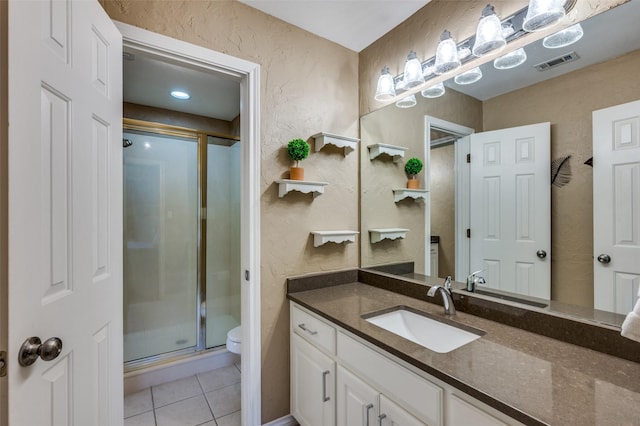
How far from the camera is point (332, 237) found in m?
1.81

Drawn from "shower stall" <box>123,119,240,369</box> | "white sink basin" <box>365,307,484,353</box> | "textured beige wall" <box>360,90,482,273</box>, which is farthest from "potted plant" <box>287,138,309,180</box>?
"shower stall" <box>123,119,240,369</box>

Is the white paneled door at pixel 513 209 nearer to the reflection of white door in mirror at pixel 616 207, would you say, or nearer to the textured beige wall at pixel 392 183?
the reflection of white door in mirror at pixel 616 207

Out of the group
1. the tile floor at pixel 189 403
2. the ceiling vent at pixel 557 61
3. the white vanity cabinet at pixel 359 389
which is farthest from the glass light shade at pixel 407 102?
the tile floor at pixel 189 403

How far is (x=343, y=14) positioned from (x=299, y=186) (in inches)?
40.6

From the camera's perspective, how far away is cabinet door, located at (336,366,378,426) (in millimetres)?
1103

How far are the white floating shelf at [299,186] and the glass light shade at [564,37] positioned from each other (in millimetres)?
1183

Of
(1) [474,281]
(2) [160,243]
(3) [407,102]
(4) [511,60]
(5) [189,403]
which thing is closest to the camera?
(4) [511,60]

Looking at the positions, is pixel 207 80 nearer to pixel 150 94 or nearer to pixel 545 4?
pixel 150 94

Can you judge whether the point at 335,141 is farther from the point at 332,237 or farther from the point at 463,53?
the point at 463,53

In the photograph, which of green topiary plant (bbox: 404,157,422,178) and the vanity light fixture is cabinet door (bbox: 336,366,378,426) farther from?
the vanity light fixture

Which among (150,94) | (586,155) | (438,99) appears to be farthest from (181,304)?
(586,155)

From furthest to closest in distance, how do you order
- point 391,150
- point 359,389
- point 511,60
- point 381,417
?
point 391,150, point 511,60, point 359,389, point 381,417

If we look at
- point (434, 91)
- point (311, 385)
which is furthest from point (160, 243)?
point (434, 91)

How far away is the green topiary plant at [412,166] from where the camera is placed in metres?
1.82
